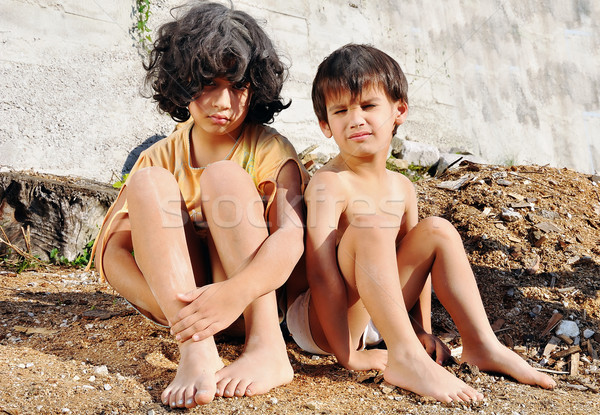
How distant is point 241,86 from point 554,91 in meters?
5.21

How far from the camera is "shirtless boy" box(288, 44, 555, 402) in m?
1.81

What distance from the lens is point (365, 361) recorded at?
1.99m

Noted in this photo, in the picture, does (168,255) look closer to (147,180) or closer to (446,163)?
(147,180)

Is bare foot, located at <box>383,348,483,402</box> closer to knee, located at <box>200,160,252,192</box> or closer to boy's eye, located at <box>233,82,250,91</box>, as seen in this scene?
knee, located at <box>200,160,252,192</box>

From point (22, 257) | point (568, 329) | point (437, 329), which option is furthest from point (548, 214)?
point (22, 257)

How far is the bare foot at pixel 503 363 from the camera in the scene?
6.10ft

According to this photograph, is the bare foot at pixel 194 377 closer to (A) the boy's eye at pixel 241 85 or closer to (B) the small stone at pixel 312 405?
(B) the small stone at pixel 312 405

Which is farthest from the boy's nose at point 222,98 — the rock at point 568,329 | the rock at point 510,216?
the rock at point 510,216

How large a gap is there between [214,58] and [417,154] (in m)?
3.12

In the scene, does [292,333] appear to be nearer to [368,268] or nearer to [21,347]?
[368,268]

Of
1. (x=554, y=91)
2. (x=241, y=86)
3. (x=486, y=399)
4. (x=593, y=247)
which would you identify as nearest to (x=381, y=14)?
(x=554, y=91)

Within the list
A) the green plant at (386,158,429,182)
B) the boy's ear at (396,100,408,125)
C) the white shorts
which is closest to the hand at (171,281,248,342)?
the white shorts

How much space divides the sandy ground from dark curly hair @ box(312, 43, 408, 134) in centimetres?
98

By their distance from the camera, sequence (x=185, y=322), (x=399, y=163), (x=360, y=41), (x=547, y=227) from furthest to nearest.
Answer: (x=360, y=41)
(x=399, y=163)
(x=547, y=227)
(x=185, y=322)
